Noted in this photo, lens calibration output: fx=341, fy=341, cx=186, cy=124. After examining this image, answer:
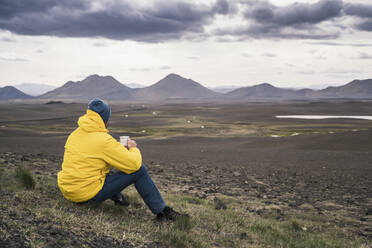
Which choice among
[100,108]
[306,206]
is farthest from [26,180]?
[306,206]

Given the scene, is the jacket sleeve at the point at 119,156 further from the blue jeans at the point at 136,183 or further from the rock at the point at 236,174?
the rock at the point at 236,174

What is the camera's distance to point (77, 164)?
4762 millimetres

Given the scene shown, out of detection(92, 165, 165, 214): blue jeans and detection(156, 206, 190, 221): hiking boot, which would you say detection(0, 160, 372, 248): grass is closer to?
detection(156, 206, 190, 221): hiking boot

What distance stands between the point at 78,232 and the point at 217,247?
188 cm

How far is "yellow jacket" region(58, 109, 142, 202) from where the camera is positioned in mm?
4668

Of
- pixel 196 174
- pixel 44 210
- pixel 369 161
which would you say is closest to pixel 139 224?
pixel 44 210

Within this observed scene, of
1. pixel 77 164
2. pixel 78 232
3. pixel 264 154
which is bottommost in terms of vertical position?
pixel 264 154

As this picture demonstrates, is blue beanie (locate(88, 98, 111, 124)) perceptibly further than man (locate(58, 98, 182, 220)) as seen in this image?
Yes

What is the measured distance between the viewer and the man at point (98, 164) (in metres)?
4.68

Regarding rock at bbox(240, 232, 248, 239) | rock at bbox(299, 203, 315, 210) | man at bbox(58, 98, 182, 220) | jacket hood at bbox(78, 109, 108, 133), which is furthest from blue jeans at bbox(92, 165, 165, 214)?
rock at bbox(299, 203, 315, 210)

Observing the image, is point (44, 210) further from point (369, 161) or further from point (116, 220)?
point (369, 161)

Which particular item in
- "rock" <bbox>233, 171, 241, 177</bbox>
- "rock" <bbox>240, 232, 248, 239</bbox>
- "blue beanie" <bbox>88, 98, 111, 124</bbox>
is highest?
"blue beanie" <bbox>88, 98, 111, 124</bbox>

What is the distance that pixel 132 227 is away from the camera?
4.77m

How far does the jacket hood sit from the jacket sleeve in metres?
0.24
